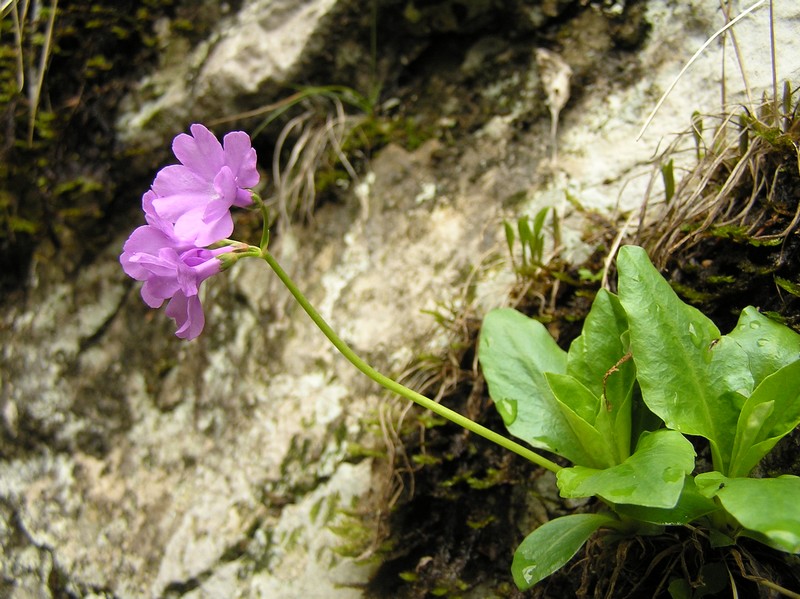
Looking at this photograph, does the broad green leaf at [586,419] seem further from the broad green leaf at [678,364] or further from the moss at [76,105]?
the moss at [76,105]

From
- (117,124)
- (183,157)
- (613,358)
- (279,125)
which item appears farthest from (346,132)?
(613,358)

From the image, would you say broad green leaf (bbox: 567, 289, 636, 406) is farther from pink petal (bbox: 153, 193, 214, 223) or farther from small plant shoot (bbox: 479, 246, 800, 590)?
pink petal (bbox: 153, 193, 214, 223)

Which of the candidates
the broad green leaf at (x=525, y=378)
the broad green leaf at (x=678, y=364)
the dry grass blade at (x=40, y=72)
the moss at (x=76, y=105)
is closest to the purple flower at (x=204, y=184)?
the broad green leaf at (x=525, y=378)

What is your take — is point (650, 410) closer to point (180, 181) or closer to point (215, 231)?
point (215, 231)

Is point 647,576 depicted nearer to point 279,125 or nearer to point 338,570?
point 338,570

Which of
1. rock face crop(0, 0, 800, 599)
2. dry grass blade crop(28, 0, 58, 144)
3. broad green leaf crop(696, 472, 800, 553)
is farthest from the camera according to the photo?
dry grass blade crop(28, 0, 58, 144)

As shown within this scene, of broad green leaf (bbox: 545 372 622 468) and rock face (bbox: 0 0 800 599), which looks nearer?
broad green leaf (bbox: 545 372 622 468)

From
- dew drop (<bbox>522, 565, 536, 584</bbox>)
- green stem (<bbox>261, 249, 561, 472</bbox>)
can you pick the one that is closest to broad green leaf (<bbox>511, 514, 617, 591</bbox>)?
dew drop (<bbox>522, 565, 536, 584</bbox>)
